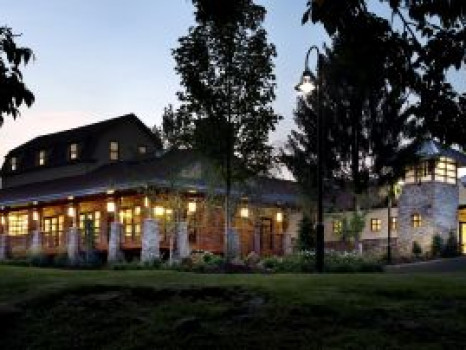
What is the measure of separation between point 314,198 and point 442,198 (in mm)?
7967

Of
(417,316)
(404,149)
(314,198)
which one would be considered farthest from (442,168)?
(417,316)

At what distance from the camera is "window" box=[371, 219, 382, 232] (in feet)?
161

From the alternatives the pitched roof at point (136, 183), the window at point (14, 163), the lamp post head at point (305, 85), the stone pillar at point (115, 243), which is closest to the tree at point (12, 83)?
the lamp post head at point (305, 85)

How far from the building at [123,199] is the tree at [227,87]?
479 cm

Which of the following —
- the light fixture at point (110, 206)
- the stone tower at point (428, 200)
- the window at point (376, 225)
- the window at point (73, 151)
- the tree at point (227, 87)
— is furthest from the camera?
the window at point (73, 151)

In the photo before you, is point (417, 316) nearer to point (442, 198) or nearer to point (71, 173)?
point (442, 198)

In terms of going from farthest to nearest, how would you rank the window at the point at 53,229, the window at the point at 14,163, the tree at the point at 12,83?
the window at the point at 14,163 → the window at the point at 53,229 → the tree at the point at 12,83

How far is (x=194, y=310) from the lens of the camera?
39.9 feet

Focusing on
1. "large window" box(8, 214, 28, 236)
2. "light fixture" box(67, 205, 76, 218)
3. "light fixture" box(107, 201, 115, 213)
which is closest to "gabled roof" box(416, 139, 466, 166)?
"light fixture" box(107, 201, 115, 213)

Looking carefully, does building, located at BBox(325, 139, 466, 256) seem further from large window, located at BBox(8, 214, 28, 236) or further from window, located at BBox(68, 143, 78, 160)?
large window, located at BBox(8, 214, 28, 236)

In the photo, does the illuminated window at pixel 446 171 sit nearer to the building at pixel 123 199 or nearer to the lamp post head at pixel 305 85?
the building at pixel 123 199

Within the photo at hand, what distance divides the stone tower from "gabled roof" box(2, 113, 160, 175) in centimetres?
1694

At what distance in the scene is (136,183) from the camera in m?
38.5

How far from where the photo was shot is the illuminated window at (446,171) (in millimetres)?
45188
